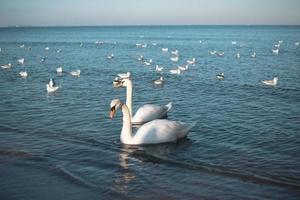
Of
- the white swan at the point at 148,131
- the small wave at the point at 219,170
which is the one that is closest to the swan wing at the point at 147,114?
the white swan at the point at 148,131

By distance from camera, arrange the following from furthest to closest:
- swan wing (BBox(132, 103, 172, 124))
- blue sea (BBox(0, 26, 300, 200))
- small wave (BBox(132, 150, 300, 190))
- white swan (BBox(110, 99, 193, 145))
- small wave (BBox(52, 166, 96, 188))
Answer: swan wing (BBox(132, 103, 172, 124)) < white swan (BBox(110, 99, 193, 145)) < small wave (BBox(132, 150, 300, 190)) < small wave (BBox(52, 166, 96, 188)) < blue sea (BBox(0, 26, 300, 200))

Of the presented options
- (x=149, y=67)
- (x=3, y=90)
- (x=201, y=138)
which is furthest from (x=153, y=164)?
(x=149, y=67)

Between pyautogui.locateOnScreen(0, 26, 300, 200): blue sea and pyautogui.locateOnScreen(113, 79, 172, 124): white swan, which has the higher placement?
pyautogui.locateOnScreen(113, 79, 172, 124): white swan

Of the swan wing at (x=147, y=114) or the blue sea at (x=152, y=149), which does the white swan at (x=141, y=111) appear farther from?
the blue sea at (x=152, y=149)

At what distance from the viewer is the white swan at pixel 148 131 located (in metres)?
13.9

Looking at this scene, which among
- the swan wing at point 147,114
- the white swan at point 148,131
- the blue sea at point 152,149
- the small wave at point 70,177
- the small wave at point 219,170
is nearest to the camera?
the blue sea at point 152,149

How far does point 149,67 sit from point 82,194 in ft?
112

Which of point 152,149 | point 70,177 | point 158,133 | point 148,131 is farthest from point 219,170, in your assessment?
point 70,177

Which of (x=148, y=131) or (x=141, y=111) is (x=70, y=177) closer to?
(x=148, y=131)

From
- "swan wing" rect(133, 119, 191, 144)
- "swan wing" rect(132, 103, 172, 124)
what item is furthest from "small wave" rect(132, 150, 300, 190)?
"swan wing" rect(132, 103, 172, 124)

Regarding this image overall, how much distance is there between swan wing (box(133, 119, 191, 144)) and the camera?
13.9 metres

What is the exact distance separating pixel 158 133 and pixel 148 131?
0.34m

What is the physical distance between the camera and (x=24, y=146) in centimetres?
1374

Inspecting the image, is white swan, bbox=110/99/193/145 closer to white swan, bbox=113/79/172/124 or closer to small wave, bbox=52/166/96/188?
small wave, bbox=52/166/96/188
